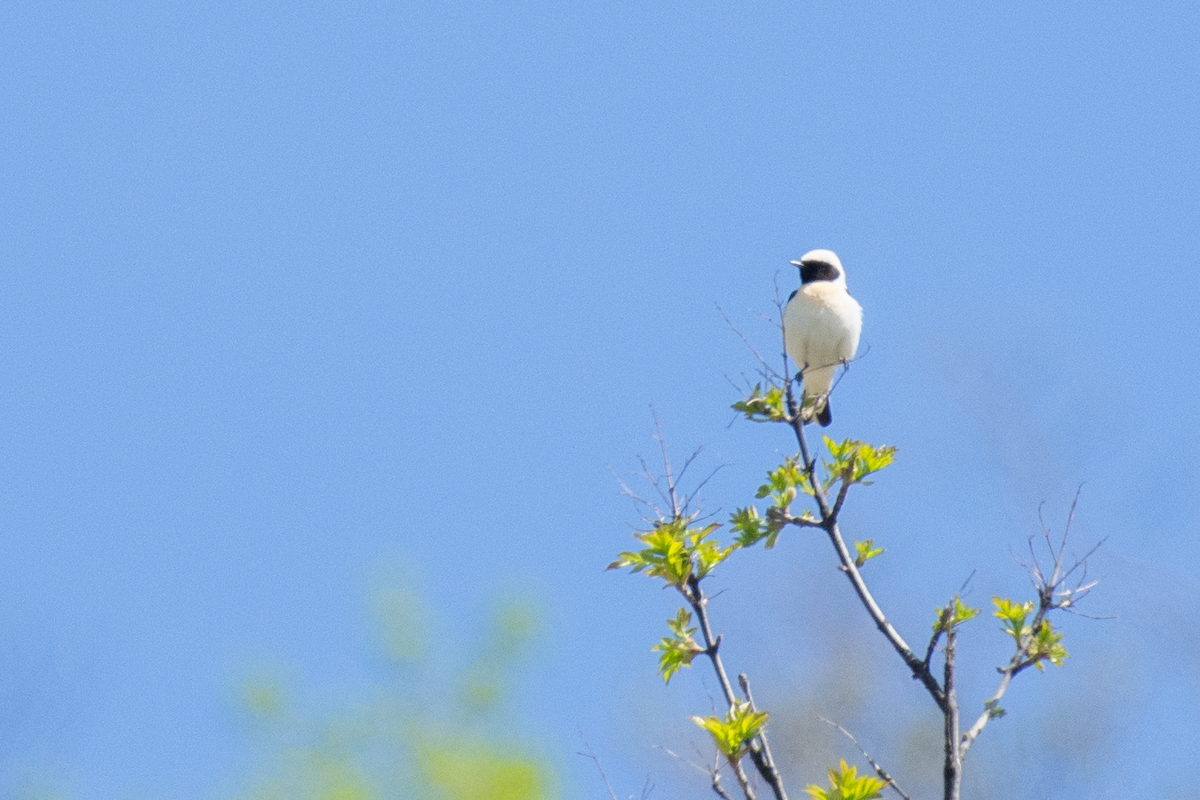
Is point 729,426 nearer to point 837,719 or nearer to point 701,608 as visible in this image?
point 701,608

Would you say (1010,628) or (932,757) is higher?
(932,757)

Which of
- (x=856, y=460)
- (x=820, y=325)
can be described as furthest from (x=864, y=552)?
(x=820, y=325)

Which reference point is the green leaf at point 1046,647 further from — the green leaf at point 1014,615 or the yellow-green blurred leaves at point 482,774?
the yellow-green blurred leaves at point 482,774

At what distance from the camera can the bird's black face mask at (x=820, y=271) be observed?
917 centimetres

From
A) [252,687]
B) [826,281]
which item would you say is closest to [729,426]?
[826,281]

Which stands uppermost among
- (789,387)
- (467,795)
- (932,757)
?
(932,757)

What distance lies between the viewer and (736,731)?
3346mm

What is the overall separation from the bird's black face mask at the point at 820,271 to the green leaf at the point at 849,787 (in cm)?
611

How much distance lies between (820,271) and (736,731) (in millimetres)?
6191

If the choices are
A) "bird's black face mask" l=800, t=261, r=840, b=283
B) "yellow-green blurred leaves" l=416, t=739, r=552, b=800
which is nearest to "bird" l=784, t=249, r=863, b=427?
"bird's black face mask" l=800, t=261, r=840, b=283

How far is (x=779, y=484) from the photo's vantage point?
4008 millimetres

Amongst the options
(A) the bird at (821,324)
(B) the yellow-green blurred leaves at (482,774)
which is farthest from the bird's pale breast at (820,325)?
(B) the yellow-green blurred leaves at (482,774)

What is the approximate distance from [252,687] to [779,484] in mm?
6742

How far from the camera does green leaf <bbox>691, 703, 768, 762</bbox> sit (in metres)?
3.34
